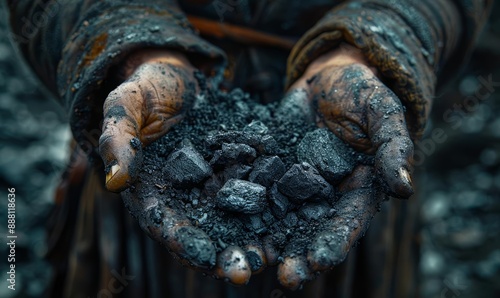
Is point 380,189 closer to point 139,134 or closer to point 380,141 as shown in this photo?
point 380,141

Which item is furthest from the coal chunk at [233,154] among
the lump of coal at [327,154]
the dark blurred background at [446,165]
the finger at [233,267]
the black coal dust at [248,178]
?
the dark blurred background at [446,165]

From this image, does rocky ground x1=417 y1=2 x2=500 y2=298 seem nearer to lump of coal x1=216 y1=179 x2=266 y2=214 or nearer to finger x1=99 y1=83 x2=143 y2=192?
lump of coal x1=216 y1=179 x2=266 y2=214

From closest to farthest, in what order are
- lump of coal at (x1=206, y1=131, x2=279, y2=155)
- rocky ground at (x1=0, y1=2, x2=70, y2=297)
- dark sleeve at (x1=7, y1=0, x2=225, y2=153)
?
lump of coal at (x1=206, y1=131, x2=279, y2=155) → dark sleeve at (x1=7, y1=0, x2=225, y2=153) → rocky ground at (x1=0, y1=2, x2=70, y2=297)

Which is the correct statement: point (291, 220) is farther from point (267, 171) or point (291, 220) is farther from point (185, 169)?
point (185, 169)

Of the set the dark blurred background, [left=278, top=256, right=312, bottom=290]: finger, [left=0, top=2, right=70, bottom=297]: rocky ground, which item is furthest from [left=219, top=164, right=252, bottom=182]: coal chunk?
the dark blurred background

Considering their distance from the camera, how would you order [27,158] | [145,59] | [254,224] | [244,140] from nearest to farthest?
A: 1. [254,224]
2. [244,140]
3. [145,59]
4. [27,158]

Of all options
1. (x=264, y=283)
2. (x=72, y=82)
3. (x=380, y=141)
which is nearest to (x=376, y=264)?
(x=264, y=283)

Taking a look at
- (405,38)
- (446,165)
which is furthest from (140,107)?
(446,165)
